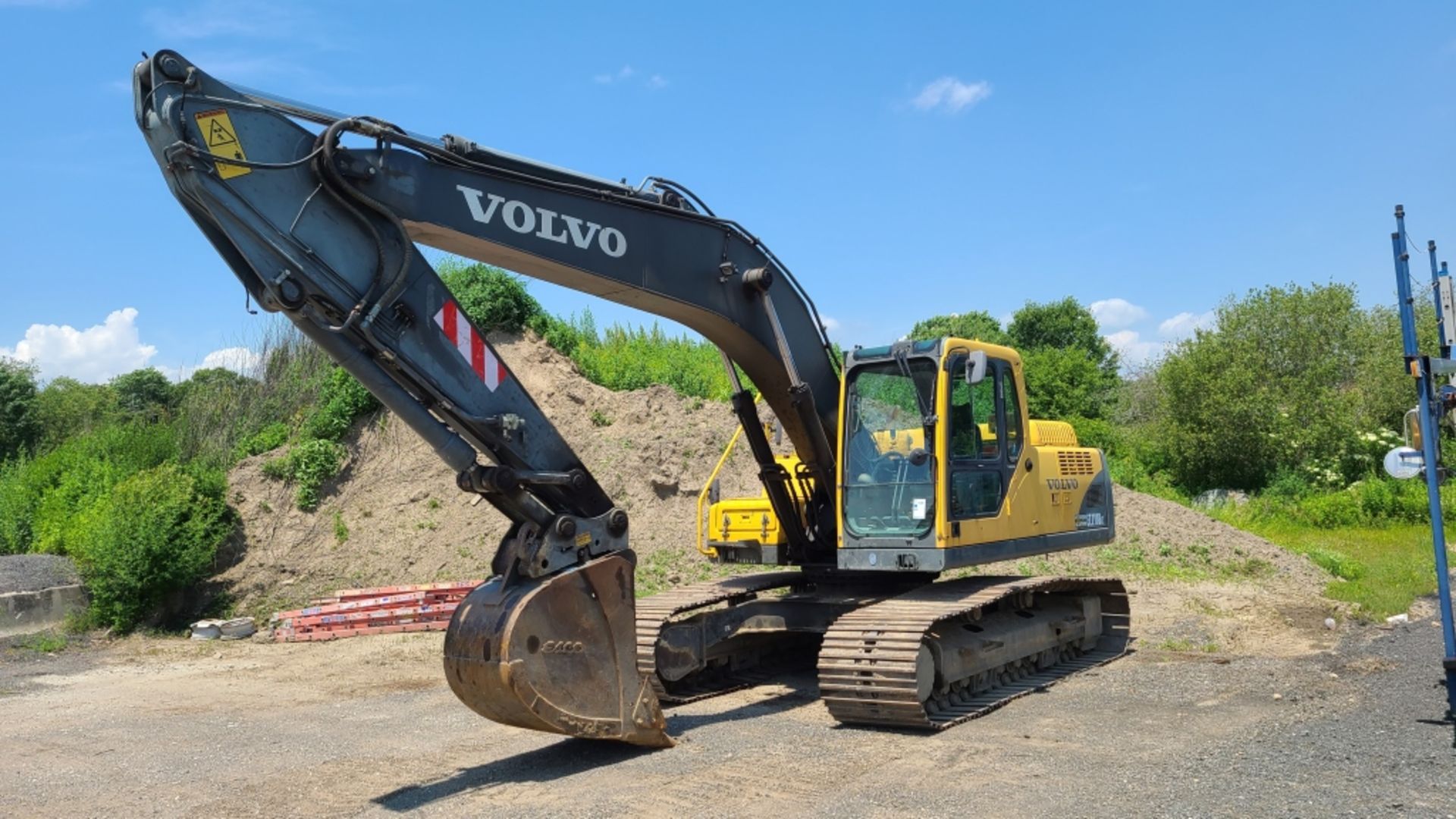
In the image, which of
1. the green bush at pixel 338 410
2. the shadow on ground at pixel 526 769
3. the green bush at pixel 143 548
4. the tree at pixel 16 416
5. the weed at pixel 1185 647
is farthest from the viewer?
the tree at pixel 16 416

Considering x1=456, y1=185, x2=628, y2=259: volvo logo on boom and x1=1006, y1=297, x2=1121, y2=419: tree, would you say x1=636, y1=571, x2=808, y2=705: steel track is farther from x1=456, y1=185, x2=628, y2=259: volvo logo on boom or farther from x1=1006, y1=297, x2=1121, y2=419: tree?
x1=1006, y1=297, x2=1121, y2=419: tree

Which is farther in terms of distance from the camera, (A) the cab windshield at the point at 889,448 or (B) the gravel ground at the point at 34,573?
(B) the gravel ground at the point at 34,573

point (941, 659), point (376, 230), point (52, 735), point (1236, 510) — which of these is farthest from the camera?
point (1236, 510)

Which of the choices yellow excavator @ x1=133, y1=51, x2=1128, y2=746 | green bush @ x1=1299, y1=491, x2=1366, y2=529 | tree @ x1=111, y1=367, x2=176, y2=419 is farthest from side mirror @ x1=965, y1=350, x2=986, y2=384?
tree @ x1=111, y1=367, x2=176, y2=419

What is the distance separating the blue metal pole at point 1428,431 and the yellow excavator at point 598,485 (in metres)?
2.76

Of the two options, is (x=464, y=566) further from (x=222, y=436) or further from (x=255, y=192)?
(x=255, y=192)

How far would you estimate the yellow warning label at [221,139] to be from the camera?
5.52 m

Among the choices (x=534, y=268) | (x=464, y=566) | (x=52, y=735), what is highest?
(x=534, y=268)

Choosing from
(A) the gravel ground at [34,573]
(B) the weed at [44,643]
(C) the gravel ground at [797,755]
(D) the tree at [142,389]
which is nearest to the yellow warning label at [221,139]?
(C) the gravel ground at [797,755]

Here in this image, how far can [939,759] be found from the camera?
6.82m

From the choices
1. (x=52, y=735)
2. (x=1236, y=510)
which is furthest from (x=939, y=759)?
(x=1236, y=510)

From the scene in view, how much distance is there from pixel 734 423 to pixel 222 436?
9.71m

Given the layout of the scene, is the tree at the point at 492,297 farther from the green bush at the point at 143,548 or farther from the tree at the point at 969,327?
the tree at the point at 969,327

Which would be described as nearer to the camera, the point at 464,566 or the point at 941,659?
the point at 941,659
